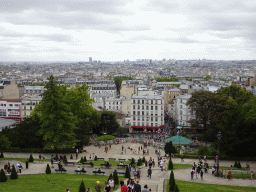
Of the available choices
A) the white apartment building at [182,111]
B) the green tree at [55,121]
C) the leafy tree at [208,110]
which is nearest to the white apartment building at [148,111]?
the white apartment building at [182,111]

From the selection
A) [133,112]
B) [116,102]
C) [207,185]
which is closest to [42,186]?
[207,185]

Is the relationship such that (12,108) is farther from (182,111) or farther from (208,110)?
(208,110)

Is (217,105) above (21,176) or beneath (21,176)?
above

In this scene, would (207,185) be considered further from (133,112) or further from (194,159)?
(133,112)

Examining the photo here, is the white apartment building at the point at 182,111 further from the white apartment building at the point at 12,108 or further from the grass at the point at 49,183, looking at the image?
the grass at the point at 49,183

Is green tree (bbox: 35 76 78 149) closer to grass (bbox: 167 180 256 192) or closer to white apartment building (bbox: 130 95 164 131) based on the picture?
grass (bbox: 167 180 256 192)
